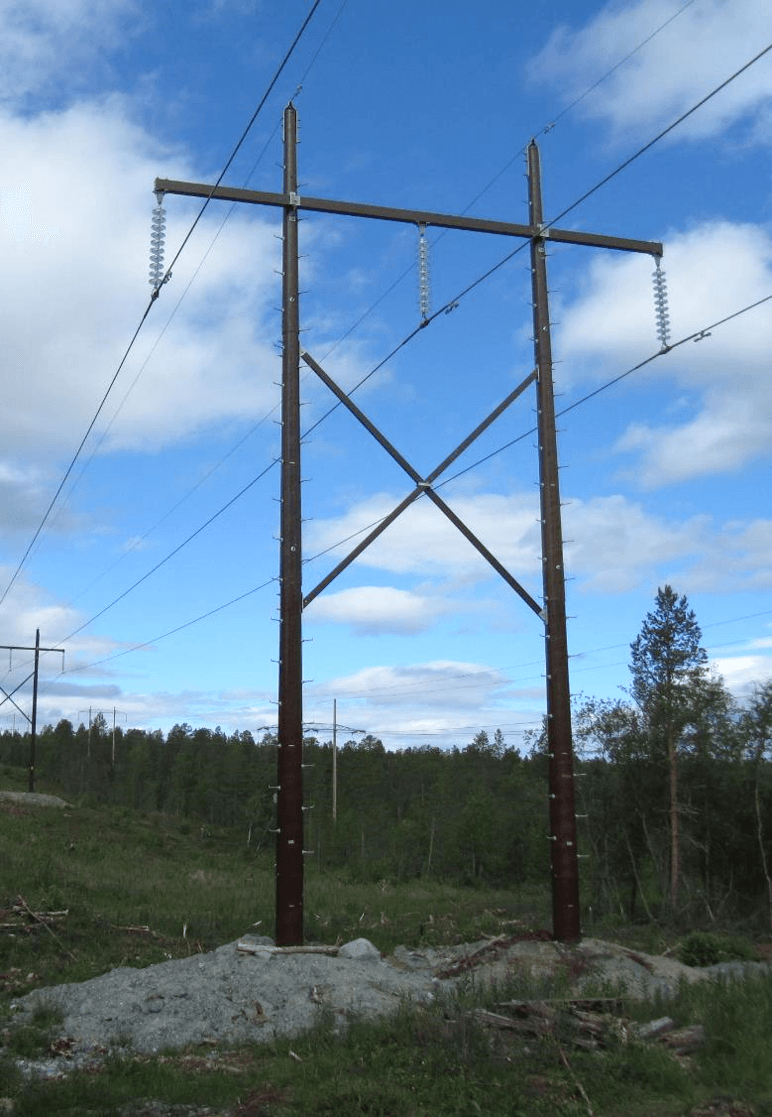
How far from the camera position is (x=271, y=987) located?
11.8 m

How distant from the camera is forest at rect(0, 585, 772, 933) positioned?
146 feet

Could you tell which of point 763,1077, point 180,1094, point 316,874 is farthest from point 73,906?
point 316,874

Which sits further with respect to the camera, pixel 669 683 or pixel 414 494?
pixel 669 683

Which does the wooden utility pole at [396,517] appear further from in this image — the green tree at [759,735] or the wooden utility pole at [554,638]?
the green tree at [759,735]

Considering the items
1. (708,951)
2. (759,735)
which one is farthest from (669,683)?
(708,951)

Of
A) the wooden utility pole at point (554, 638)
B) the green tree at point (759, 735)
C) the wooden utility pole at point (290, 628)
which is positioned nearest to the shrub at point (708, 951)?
the wooden utility pole at point (554, 638)

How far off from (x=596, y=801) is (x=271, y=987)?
39.6 metres

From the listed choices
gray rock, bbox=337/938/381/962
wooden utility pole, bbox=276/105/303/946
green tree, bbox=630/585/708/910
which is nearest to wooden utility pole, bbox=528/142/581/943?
gray rock, bbox=337/938/381/962

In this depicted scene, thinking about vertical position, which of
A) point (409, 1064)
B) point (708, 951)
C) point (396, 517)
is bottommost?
point (708, 951)

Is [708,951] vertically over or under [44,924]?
under

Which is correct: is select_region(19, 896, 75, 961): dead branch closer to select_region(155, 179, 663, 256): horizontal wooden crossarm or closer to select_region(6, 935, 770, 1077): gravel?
select_region(6, 935, 770, 1077): gravel

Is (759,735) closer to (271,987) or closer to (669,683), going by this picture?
(669,683)

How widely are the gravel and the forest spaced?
233 cm

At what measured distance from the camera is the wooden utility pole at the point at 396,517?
14.4m
